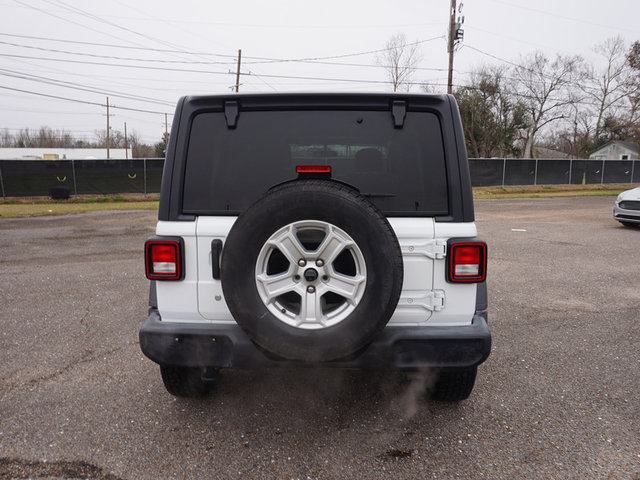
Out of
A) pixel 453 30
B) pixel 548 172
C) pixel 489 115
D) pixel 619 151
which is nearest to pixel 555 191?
pixel 548 172

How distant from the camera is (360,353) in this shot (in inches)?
95.3

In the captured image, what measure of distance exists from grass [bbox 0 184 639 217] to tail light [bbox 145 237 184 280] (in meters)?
14.7

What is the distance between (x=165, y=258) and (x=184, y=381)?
0.90 m

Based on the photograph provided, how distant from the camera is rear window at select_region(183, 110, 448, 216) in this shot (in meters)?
2.58

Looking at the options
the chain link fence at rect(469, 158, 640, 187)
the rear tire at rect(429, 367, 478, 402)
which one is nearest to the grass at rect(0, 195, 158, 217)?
the rear tire at rect(429, 367, 478, 402)

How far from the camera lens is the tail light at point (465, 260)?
2.52 metres

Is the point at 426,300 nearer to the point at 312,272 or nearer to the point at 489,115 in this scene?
the point at 312,272

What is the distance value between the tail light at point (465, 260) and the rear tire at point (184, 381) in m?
1.67

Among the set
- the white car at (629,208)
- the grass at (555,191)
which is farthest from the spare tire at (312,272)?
the grass at (555,191)

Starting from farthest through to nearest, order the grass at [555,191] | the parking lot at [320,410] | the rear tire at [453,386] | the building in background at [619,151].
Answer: the building in background at [619,151], the grass at [555,191], the rear tire at [453,386], the parking lot at [320,410]

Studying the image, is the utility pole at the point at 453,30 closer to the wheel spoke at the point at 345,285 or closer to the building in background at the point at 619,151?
the wheel spoke at the point at 345,285

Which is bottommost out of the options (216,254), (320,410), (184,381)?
(320,410)

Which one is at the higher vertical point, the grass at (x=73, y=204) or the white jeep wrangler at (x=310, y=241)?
the white jeep wrangler at (x=310, y=241)

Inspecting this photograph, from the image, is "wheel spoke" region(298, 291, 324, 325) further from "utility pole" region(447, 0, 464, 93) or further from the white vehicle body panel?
"utility pole" region(447, 0, 464, 93)
